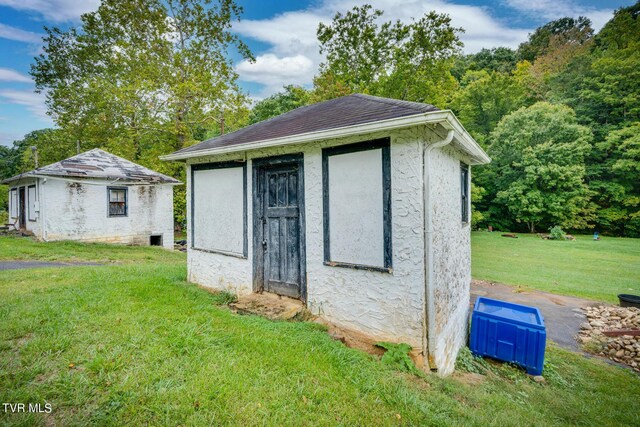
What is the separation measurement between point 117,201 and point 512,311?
51.0 feet

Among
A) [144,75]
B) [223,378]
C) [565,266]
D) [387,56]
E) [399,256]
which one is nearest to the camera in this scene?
[223,378]

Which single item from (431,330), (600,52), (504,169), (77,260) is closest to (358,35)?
(504,169)

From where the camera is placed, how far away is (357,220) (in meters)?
4.00

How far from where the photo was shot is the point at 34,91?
67.2ft

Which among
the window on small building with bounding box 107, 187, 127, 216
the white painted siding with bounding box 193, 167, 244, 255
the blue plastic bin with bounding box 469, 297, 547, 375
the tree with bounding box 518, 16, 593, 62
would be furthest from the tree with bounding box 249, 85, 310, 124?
the tree with bounding box 518, 16, 593, 62

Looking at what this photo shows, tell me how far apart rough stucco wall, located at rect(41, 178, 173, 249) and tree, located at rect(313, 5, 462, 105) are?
47.9ft

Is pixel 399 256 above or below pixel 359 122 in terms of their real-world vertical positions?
below

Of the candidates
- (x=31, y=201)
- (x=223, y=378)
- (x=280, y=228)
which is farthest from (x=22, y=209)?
(x=223, y=378)

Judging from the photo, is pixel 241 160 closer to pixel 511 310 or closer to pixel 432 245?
pixel 432 245

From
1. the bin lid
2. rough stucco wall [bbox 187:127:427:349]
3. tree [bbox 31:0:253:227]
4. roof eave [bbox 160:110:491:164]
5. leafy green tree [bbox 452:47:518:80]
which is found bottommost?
the bin lid

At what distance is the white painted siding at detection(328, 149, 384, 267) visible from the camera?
3.84 m

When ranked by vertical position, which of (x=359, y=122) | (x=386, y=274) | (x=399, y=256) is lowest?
(x=386, y=274)

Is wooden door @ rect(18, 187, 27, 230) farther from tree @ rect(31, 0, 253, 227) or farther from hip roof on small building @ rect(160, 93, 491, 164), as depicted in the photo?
hip roof on small building @ rect(160, 93, 491, 164)

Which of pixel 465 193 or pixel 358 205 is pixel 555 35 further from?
pixel 358 205
